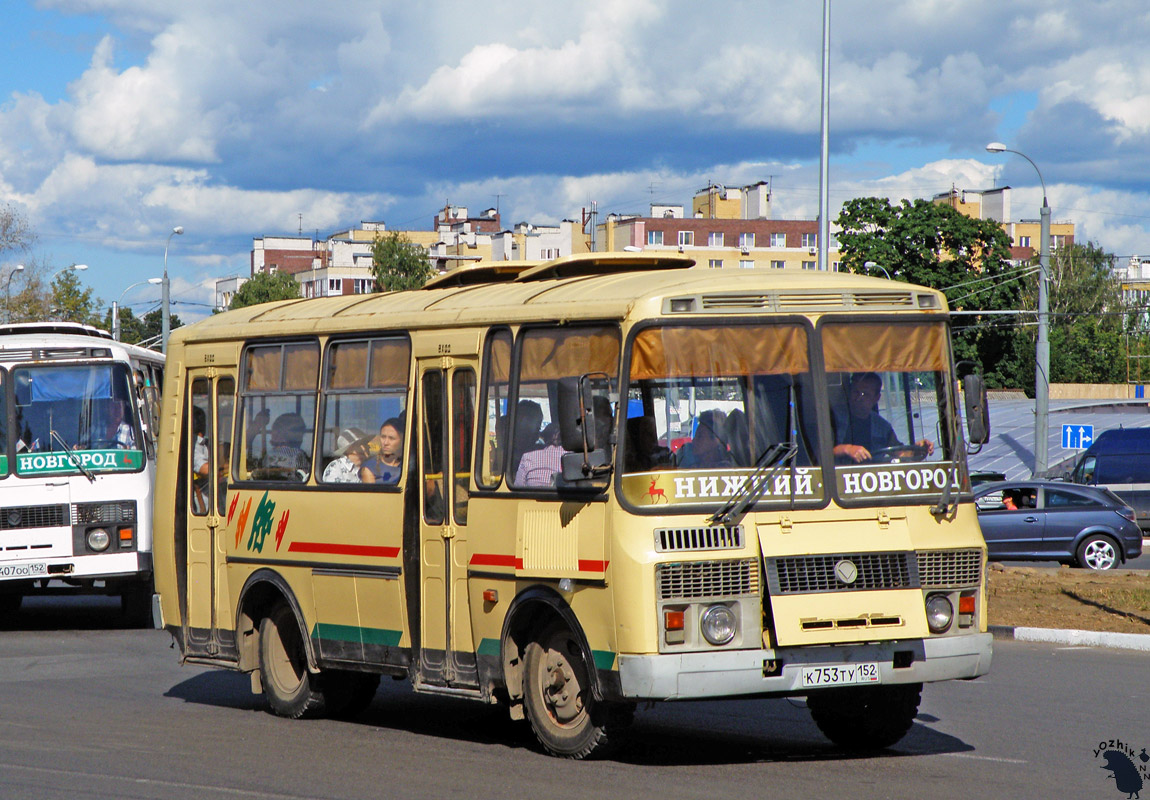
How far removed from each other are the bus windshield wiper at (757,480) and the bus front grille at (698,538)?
0.06 meters

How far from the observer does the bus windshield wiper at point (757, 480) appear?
8.07 m

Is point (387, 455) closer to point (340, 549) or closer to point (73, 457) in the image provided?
point (340, 549)

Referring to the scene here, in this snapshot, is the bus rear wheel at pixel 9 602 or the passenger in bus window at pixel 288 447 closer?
the passenger in bus window at pixel 288 447

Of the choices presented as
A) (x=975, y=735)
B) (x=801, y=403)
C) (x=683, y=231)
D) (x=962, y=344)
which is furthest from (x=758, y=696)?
(x=683, y=231)

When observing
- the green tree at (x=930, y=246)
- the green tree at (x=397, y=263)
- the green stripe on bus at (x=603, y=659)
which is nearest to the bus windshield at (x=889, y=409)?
the green stripe on bus at (x=603, y=659)

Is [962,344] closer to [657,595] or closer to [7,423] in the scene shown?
[7,423]

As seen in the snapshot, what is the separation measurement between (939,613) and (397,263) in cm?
7068

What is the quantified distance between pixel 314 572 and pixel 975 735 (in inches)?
170

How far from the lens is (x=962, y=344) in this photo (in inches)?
3031

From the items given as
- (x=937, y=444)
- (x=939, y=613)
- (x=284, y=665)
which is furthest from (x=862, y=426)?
(x=284, y=665)

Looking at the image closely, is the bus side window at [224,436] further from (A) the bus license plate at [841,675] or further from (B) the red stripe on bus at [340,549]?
(A) the bus license plate at [841,675]

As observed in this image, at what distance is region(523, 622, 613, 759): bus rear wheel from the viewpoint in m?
8.48

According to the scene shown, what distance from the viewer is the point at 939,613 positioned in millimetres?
8430

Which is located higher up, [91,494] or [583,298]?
[583,298]
